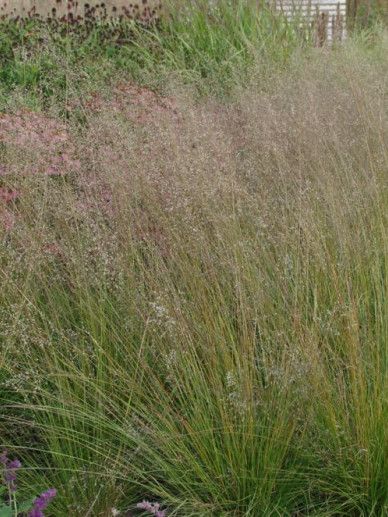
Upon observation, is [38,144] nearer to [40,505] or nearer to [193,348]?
[193,348]

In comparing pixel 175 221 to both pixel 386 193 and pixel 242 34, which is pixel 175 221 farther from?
pixel 242 34

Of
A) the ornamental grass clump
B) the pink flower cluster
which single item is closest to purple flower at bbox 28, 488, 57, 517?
the ornamental grass clump

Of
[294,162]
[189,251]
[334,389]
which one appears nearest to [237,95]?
[294,162]

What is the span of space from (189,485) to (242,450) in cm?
19

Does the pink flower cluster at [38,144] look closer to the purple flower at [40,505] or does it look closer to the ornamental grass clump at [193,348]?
the ornamental grass clump at [193,348]

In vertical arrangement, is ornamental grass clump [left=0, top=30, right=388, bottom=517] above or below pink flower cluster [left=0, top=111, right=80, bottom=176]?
below

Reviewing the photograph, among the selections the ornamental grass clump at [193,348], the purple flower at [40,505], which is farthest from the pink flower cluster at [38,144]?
the purple flower at [40,505]

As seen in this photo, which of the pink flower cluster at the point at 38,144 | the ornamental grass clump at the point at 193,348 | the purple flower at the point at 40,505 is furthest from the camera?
the pink flower cluster at the point at 38,144

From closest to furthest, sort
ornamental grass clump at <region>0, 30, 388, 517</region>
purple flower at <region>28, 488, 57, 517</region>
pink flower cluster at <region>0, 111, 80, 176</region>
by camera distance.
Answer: purple flower at <region>28, 488, 57, 517</region>
ornamental grass clump at <region>0, 30, 388, 517</region>
pink flower cluster at <region>0, 111, 80, 176</region>

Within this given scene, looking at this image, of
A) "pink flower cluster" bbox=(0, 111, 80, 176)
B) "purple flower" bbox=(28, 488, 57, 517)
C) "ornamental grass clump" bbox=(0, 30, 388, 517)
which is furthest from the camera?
"pink flower cluster" bbox=(0, 111, 80, 176)

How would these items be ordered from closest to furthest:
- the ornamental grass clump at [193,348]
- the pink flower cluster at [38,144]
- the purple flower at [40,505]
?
the purple flower at [40,505] < the ornamental grass clump at [193,348] < the pink flower cluster at [38,144]

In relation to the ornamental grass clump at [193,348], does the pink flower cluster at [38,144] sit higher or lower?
higher

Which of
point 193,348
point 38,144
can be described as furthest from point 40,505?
point 38,144

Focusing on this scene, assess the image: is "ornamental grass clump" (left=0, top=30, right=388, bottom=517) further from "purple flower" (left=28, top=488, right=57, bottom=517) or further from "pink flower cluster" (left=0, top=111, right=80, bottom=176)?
"purple flower" (left=28, top=488, right=57, bottom=517)
